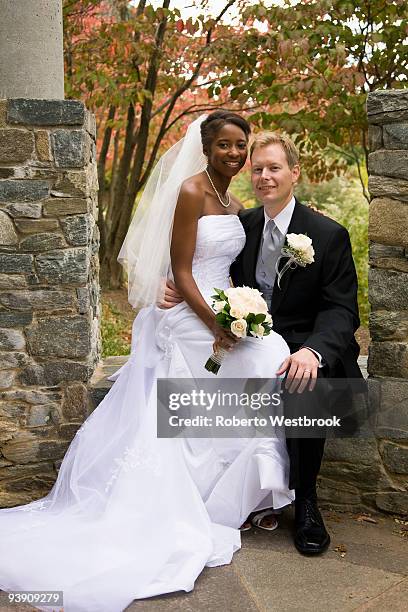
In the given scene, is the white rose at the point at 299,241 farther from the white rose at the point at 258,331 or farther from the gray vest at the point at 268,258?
the white rose at the point at 258,331

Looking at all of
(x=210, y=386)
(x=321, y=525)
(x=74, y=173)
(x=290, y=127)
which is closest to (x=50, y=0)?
(x=74, y=173)

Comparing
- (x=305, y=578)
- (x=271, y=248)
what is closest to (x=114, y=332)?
(x=271, y=248)

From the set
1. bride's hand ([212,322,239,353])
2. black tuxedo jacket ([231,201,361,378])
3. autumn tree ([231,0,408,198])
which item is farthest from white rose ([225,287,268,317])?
autumn tree ([231,0,408,198])

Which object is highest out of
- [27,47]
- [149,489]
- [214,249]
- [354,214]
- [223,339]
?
[27,47]

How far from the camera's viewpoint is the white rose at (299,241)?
138 inches

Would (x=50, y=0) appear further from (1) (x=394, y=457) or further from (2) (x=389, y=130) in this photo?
(1) (x=394, y=457)

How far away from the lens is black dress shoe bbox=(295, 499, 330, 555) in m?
3.36

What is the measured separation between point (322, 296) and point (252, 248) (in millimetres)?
454

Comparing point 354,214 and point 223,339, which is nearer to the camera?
point 223,339

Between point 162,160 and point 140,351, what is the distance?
101 centimetres

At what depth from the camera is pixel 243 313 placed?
3.33m

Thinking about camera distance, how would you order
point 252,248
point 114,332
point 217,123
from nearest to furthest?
1. point 217,123
2. point 252,248
3. point 114,332

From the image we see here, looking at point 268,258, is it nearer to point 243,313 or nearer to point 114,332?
point 243,313

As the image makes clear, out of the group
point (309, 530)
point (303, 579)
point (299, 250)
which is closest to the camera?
point (303, 579)
